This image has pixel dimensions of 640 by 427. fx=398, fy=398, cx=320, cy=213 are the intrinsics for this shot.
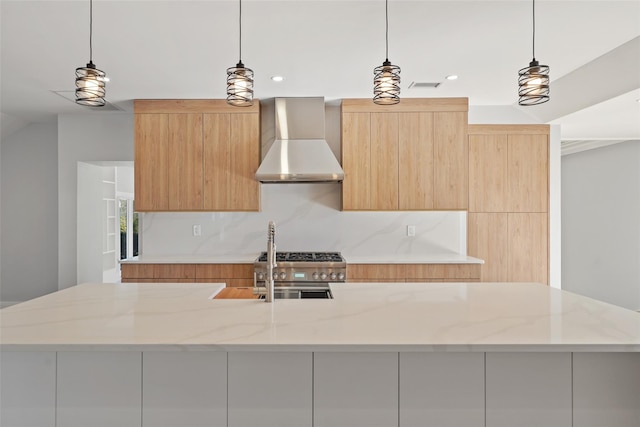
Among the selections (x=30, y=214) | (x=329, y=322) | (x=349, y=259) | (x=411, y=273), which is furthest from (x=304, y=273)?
(x=30, y=214)

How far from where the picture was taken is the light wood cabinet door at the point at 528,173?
169 inches

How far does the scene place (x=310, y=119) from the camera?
3990mm

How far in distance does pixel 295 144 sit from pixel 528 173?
2.52m

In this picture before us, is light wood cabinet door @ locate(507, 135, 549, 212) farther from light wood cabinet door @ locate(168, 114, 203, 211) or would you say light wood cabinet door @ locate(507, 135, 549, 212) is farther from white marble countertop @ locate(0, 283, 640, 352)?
light wood cabinet door @ locate(168, 114, 203, 211)

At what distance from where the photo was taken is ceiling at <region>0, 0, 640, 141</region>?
7.55ft

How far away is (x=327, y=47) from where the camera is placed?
2.80m

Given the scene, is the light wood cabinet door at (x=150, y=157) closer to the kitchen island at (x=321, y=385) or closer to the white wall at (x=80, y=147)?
the white wall at (x=80, y=147)

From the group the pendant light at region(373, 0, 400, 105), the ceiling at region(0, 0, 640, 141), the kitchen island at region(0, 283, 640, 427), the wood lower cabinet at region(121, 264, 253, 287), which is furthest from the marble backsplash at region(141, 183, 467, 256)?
the kitchen island at region(0, 283, 640, 427)

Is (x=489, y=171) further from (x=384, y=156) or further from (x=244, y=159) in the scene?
(x=244, y=159)

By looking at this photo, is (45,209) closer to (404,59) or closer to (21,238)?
(21,238)

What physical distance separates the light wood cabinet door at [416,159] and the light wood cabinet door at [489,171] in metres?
0.63

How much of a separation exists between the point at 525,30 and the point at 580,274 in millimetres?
5471

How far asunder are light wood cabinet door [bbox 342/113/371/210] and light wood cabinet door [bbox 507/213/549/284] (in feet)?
5.57

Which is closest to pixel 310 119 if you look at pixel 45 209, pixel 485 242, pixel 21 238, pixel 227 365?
pixel 485 242
